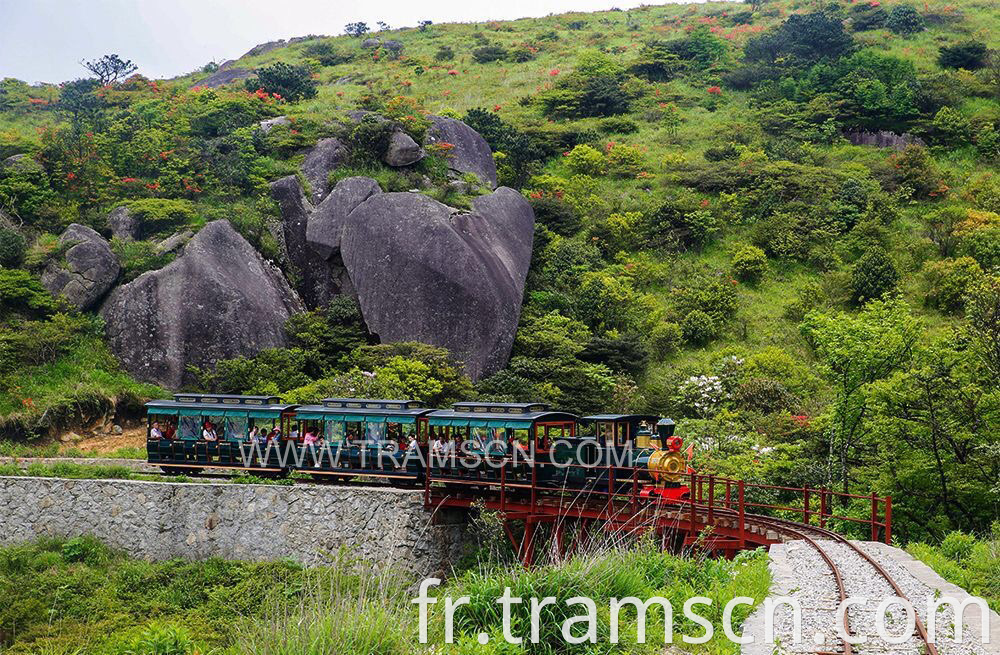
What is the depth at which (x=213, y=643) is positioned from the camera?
17297 mm

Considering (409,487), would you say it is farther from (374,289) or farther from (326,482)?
(374,289)

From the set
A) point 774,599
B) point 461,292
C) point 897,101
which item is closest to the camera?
point 774,599

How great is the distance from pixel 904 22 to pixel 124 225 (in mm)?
64567

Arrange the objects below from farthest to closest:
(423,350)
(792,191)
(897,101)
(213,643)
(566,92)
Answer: (566,92) → (897,101) → (792,191) → (423,350) → (213,643)

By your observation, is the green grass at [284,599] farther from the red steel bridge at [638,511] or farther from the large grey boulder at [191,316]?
the large grey boulder at [191,316]

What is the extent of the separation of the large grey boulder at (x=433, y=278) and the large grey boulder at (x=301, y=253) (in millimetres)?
1718

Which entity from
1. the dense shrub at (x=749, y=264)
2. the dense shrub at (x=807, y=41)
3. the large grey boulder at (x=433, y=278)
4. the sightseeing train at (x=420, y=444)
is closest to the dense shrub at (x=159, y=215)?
the large grey boulder at (x=433, y=278)

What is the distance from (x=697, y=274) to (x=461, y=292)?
573 inches

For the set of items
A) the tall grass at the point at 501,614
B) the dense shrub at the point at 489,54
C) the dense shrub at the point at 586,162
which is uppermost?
the dense shrub at the point at 489,54

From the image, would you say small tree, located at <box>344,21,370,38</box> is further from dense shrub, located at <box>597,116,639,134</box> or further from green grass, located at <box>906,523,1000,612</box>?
green grass, located at <box>906,523,1000,612</box>

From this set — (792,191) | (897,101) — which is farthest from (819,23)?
(792,191)

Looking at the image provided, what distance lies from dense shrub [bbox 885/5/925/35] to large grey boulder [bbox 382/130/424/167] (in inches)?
1933

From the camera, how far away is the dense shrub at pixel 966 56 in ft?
219

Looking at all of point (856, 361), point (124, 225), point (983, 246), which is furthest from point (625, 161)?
point (856, 361)
